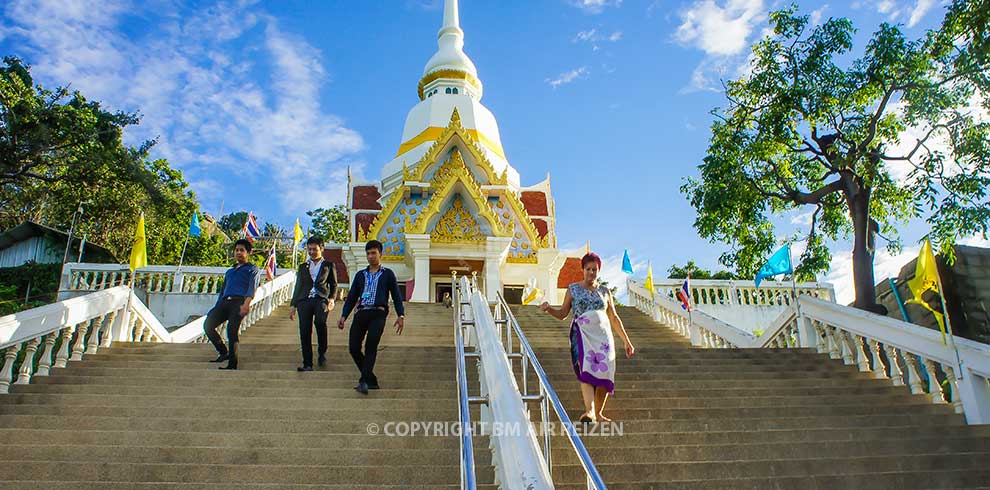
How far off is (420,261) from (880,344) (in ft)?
37.6

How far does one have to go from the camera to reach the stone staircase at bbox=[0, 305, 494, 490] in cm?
416

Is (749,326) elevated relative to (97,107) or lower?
lower

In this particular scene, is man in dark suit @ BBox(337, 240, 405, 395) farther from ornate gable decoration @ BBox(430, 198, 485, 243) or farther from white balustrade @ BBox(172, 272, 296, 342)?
ornate gable decoration @ BBox(430, 198, 485, 243)

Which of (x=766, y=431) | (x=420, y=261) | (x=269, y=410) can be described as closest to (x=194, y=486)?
(x=269, y=410)

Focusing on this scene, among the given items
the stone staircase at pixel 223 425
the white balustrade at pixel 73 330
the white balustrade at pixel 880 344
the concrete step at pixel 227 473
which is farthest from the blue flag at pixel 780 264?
the white balustrade at pixel 73 330

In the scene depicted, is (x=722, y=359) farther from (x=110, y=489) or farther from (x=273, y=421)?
(x=110, y=489)

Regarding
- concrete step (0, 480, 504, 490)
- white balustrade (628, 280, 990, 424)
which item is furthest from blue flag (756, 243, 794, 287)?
concrete step (0, 480, 504, 490)

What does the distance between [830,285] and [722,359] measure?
9.53 meters

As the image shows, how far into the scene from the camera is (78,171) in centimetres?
1900

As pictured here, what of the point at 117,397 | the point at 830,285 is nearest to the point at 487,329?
the point at 117,397

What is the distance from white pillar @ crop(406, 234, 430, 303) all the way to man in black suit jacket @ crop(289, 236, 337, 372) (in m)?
10.0

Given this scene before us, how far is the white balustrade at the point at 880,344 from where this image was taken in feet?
19.3

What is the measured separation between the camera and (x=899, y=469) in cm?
473

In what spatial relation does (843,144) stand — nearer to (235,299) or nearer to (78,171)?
(235,299)
